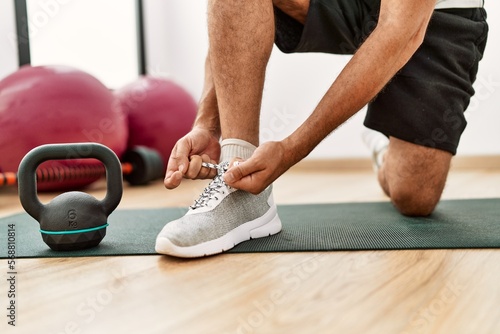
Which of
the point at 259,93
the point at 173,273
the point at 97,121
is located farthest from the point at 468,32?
the point at 97,121

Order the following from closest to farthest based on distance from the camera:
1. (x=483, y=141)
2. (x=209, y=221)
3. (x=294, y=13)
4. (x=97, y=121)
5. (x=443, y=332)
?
(x=443, y=332) < (x=209, y=221) < (x=294, y=13) < (x=97, y=121) < (x=483, y=141)

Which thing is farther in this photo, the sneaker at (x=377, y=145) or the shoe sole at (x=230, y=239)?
the sneaker at (x=377, y=145)

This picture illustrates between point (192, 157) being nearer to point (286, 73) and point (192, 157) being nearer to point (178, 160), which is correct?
point (178, 160)

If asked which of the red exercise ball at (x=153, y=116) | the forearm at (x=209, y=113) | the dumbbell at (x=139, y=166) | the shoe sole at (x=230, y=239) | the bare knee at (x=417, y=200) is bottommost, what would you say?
the dumbbell at (x=139, y=166)

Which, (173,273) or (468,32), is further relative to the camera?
(468,32)

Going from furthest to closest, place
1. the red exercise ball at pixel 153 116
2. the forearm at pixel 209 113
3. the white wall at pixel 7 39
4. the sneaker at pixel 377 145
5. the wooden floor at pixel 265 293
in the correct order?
the red exercise ball at pixel 153 116 → the white wall at pixel 7 39 → the sneaker at pixel 377 145 → the forearm at pixel 209 113 → the wooden floor at pixel 265 293

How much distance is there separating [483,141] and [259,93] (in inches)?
91.1

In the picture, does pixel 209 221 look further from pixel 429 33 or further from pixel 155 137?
pixel 155 137

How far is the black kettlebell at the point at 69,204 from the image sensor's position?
1115 millimetres

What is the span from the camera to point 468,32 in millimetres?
1509

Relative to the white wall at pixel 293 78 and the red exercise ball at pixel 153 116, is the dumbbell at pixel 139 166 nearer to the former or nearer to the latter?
the red exercise ball at pixel 153 116

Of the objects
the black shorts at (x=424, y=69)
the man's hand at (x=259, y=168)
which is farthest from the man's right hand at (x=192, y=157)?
the black shorts at (x=424, y=69)

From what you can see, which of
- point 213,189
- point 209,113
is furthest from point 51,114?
point 213,189

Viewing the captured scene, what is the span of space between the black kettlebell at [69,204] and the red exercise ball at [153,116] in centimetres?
176
